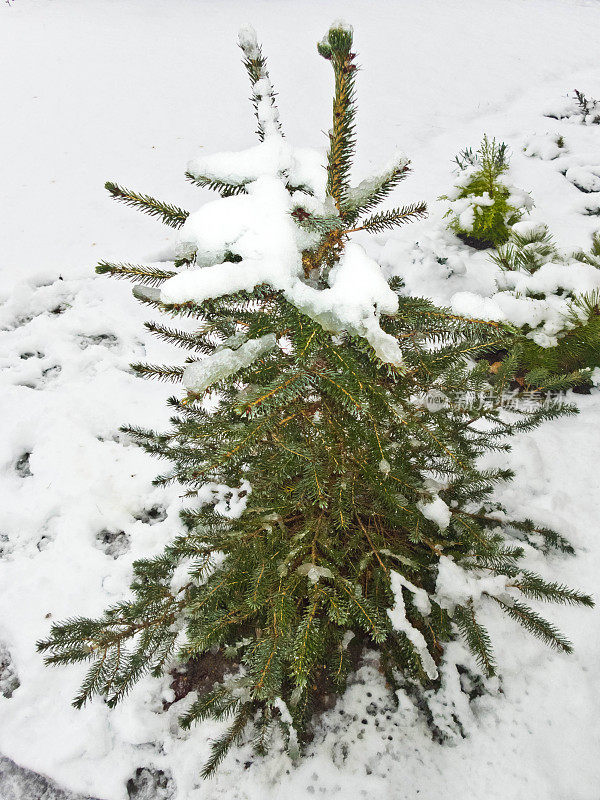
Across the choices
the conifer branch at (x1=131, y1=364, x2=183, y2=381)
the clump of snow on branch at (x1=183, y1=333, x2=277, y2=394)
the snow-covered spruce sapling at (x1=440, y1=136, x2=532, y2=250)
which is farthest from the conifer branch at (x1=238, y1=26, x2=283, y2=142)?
the snow-covered spruce sapling at (x1=440, y1=136, x2=532, y2=250)

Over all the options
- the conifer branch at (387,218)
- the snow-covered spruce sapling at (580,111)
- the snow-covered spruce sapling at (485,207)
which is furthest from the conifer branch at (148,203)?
the snow-covered spruce sapling at (580,111)

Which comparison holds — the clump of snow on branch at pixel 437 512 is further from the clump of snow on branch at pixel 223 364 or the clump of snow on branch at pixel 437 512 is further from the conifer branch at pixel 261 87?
the conifer branch at pixel 261 87

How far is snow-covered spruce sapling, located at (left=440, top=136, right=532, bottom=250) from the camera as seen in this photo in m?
3.60

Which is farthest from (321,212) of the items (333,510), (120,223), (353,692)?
(120,223)

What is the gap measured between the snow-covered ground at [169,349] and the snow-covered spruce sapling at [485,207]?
29 cm

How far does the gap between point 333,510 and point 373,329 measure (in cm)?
87

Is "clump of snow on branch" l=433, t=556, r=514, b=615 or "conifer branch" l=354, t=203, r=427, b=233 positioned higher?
"conifer branch" l=354, t=203, r=427, b=233

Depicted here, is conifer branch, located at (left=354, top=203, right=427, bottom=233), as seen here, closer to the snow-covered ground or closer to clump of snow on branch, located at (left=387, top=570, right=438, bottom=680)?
clump of snow on branch, located at (left=387, top=570, right=438, bottom=680)

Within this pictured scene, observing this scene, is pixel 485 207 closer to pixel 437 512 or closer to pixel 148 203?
pixel 437 512

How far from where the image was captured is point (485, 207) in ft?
12.0

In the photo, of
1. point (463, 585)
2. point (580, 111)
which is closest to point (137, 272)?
point (463, 585)

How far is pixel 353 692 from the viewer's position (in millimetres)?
1809

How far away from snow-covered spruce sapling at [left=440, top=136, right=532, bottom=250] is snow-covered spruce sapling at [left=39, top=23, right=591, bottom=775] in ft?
7.96

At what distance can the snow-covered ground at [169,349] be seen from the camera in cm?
170
